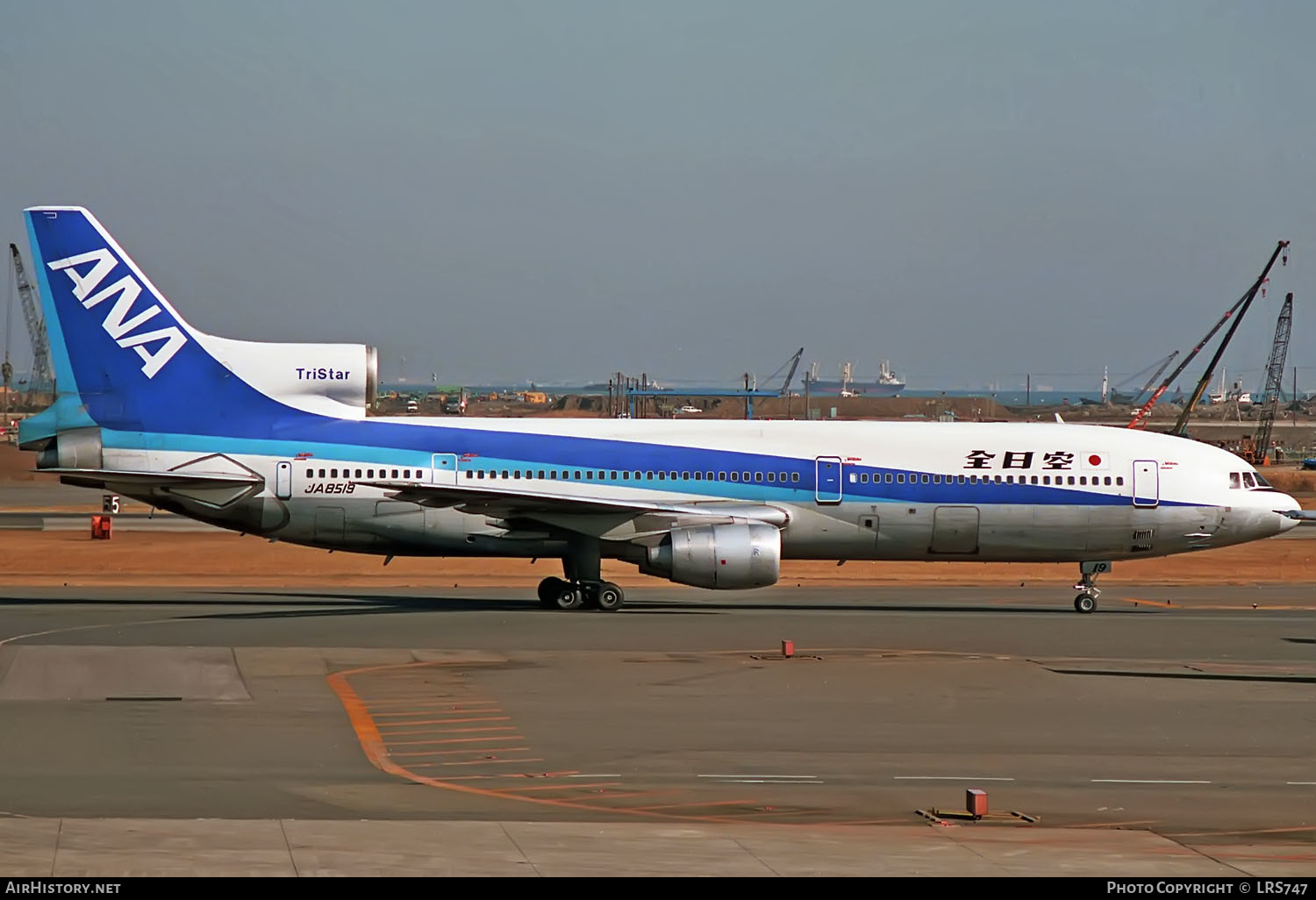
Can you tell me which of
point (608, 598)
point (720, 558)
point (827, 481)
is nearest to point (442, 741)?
Result: point (720, 558)

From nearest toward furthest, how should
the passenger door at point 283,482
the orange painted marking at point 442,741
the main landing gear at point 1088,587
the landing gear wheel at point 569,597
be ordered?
the orange painted marking at point 442,741
the passenger door at point 283,482
the landing gear wheel at point 569,597
the main landing gear at point 1088,587

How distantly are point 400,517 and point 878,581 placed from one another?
16.7 meters

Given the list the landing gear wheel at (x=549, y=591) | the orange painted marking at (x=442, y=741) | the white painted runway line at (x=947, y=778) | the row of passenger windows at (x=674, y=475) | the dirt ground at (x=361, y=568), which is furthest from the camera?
the dirt ground at (x=361, y=568)

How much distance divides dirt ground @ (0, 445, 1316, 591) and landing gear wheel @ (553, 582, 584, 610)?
23.0ft

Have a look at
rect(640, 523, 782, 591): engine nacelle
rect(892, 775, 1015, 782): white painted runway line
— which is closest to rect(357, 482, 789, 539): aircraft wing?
rect(640, 523, 782, 591): engine nacelle

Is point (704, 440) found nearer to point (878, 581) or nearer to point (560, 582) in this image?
point (560, 582)

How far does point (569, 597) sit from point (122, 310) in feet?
40.6

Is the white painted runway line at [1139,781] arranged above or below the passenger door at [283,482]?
below

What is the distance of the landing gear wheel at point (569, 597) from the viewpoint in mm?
37000

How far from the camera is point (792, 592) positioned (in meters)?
42.7

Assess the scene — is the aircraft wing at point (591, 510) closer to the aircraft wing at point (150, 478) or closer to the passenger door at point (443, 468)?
the passenger door at point (443, 468)

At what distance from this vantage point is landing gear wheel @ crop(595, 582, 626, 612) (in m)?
36.9

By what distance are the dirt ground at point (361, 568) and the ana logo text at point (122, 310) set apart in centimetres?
863

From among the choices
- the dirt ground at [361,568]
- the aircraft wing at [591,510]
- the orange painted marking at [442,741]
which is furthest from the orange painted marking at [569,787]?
the dirt ground at [361,568]
